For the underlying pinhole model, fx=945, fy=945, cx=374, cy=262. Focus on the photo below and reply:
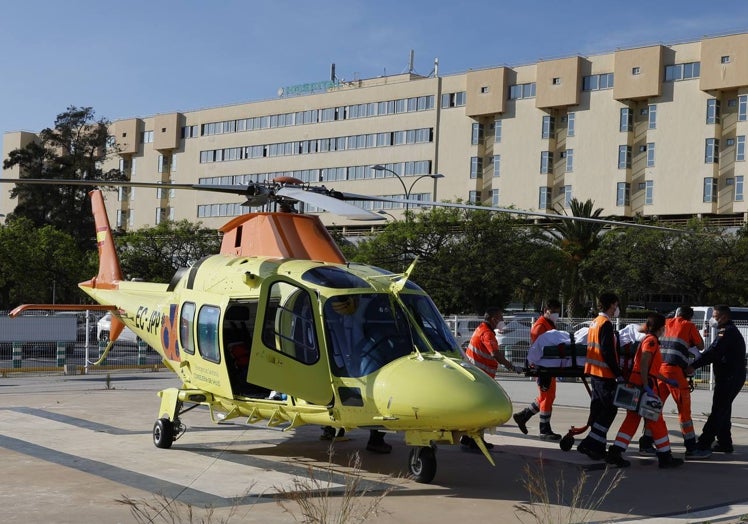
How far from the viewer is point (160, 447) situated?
12305mm

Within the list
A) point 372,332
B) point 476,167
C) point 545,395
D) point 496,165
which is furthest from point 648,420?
point 476,167

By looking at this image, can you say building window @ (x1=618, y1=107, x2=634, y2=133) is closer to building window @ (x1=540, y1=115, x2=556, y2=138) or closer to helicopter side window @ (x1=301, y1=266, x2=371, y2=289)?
building window @ (x1=540, y1=115, x2=556, y2=138)

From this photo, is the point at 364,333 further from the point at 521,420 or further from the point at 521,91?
the point at 521,91

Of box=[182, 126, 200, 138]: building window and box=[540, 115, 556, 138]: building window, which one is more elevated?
box=[182, 126, 200, 138]: building window

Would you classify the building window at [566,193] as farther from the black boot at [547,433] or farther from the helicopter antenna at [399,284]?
the helicopter antenna at [399,284]

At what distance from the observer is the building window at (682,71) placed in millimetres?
62750

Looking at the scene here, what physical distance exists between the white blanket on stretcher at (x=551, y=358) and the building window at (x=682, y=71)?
180ft

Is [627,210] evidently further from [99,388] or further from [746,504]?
[746,504]

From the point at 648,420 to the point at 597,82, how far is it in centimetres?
5909

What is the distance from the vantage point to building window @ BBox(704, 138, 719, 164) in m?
62.7

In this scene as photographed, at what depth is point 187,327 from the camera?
40.4ft

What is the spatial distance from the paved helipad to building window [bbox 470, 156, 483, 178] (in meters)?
58.2

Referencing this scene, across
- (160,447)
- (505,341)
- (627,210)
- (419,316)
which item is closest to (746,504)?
(419,316)

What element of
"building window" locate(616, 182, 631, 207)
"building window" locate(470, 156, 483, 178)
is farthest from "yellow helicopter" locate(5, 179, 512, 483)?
"building window" locate(470, 156, 483, 178)
